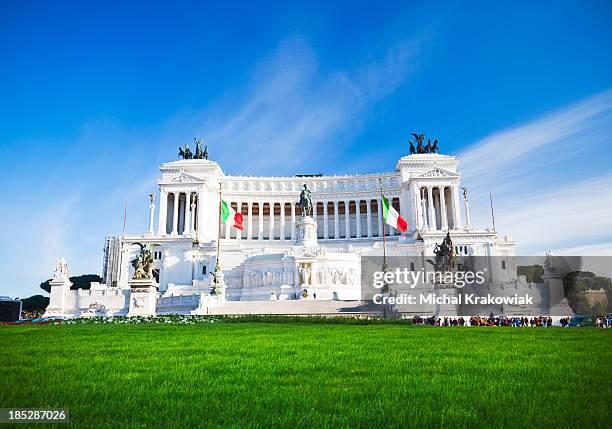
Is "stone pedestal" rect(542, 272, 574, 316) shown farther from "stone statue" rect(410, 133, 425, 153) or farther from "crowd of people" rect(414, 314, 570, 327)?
"stone statue" rect(410, 133, 425, 153)

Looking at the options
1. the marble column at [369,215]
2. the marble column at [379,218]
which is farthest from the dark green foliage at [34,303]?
the marble column at [379,218]

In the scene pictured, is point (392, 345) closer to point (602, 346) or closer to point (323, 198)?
point (602, 346)

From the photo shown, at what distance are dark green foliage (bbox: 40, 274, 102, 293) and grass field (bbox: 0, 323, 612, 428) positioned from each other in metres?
115

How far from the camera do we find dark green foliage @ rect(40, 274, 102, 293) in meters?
114

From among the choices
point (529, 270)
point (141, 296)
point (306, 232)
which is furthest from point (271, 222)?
point (141, 296)

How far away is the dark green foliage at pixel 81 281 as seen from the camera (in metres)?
114

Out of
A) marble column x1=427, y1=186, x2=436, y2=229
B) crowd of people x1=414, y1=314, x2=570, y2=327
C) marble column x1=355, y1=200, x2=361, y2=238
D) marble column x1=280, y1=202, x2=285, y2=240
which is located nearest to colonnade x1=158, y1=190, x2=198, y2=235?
marble column x1=280, y1=202, x2=285, y2=240

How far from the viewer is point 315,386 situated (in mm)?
7605

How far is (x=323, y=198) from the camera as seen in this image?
107 metres

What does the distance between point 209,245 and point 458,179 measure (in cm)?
5305

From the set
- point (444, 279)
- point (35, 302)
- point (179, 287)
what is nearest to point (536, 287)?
point (444, 279)

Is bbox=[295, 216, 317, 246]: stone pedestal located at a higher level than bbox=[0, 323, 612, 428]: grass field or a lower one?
higher

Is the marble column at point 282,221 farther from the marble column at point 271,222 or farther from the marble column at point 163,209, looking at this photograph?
A: the marble column at point 163,209

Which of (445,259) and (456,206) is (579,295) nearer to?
(445,259)
